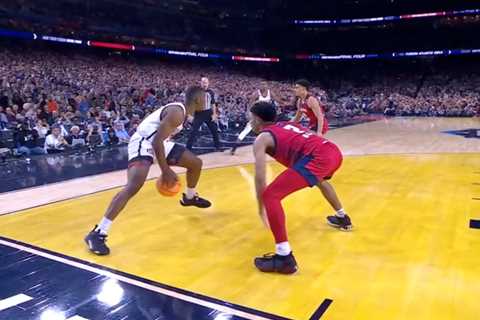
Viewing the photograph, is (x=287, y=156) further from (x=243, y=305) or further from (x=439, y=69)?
(x=439, y=69)

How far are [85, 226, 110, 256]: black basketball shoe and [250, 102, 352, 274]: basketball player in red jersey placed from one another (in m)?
1.30

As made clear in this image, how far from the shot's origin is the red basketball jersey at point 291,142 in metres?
3.26

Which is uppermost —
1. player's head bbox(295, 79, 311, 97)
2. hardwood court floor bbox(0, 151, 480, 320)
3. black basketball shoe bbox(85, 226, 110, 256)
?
A: player's head bbox(295, 79, 311, 97)

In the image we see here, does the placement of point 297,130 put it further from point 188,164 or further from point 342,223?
point 188,164

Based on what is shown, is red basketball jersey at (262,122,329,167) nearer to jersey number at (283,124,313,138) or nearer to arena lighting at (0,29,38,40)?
jersey number at (283,124,313,138)

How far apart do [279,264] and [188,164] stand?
5.83ft

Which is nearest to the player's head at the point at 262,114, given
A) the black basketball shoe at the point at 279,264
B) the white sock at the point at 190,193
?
the black basketball shoe at the point at 279,264

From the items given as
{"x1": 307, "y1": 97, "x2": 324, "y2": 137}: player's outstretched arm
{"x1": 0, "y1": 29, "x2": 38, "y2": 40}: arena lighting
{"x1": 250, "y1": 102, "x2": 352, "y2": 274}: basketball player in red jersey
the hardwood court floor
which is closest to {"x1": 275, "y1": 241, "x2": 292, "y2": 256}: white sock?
{"x1": 250, "y1": 102, "x2": 352, "y2": 274}: basketball player in red jersey

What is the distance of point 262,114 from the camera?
329 cm

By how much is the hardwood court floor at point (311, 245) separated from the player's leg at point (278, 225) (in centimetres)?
8

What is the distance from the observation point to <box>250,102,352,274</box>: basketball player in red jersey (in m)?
3.16

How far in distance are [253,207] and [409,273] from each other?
2248 mm

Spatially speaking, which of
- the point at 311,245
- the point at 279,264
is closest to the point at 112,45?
the point at 311,245

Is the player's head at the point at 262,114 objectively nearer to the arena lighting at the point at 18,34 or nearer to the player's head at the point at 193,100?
the player's head at the point at 193,100
